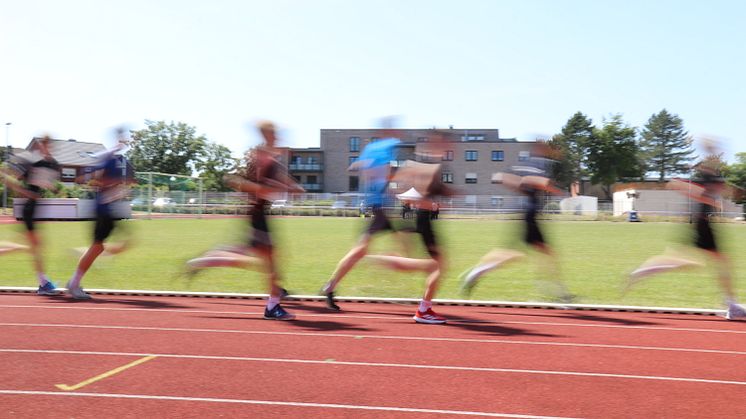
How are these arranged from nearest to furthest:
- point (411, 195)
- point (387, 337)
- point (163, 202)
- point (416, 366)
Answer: point (416, 366), point (387, 337), point (411, 195), point (163, 202)

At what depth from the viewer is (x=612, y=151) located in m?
86.3

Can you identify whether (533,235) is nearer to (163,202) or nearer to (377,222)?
(377,222)

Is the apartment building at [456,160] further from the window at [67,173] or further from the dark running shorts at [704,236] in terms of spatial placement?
the dark running shorts at [704,236]

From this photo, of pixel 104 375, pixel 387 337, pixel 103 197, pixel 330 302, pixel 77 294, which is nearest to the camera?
pixel 104 375

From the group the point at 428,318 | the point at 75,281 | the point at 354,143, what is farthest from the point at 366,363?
the point at 354,143

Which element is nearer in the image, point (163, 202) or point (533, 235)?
point (533, 235)

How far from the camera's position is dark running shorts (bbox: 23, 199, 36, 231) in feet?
28.5

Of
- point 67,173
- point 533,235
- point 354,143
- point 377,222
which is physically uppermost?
point 354,143

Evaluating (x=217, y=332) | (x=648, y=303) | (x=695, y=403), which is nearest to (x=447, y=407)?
(x=695, y=403)

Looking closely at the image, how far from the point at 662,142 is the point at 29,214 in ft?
369

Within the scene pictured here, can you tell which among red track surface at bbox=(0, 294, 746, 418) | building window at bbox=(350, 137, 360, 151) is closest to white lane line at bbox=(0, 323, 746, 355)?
red track surface at bbox=(0, 294, 746, 418)

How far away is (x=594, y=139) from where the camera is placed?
87.1 m

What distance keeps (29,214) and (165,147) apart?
262 feet

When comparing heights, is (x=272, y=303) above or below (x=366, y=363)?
above
